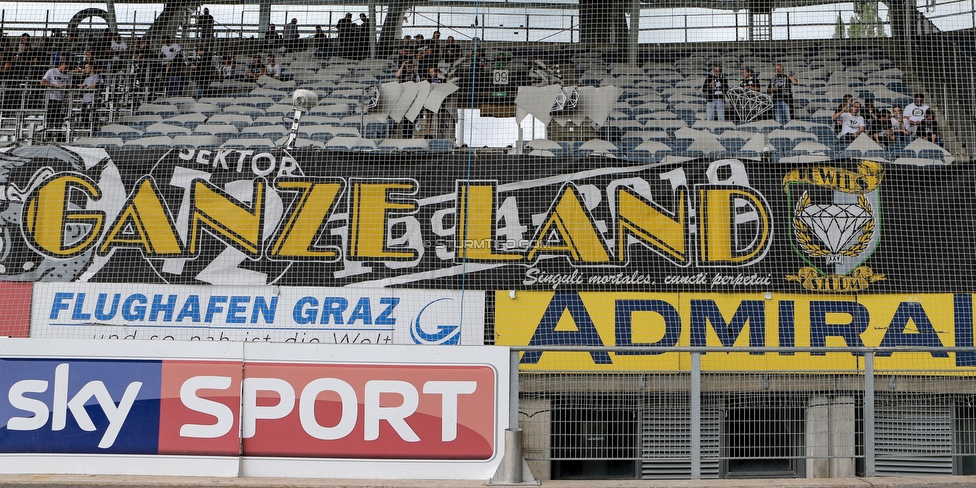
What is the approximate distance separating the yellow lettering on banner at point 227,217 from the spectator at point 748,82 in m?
7.23

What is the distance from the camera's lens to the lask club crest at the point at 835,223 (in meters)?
9.20

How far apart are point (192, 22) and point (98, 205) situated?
577cm

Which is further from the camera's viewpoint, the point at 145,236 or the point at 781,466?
the point at 145,236

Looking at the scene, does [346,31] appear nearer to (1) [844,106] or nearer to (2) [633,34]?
(2) [633,34]

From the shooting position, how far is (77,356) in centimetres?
603

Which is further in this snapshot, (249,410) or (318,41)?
(318,41)

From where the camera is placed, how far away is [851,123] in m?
11.6

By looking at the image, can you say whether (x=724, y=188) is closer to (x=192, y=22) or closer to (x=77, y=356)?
(x=77, y=356)

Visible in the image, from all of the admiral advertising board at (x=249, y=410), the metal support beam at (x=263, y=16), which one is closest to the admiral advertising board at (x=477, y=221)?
the admiral advertising board at (x=249, y=410)

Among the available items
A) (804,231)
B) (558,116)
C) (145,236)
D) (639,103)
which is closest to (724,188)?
(804,231)

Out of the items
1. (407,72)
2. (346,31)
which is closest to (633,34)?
(407,72)

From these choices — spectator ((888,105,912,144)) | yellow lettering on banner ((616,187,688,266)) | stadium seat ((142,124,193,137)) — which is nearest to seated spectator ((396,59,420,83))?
stadium seat ((142,124,193,137))

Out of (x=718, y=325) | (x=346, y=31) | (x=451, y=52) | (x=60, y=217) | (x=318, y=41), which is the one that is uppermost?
(x=346, y=31)

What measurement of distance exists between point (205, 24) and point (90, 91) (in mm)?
2664
